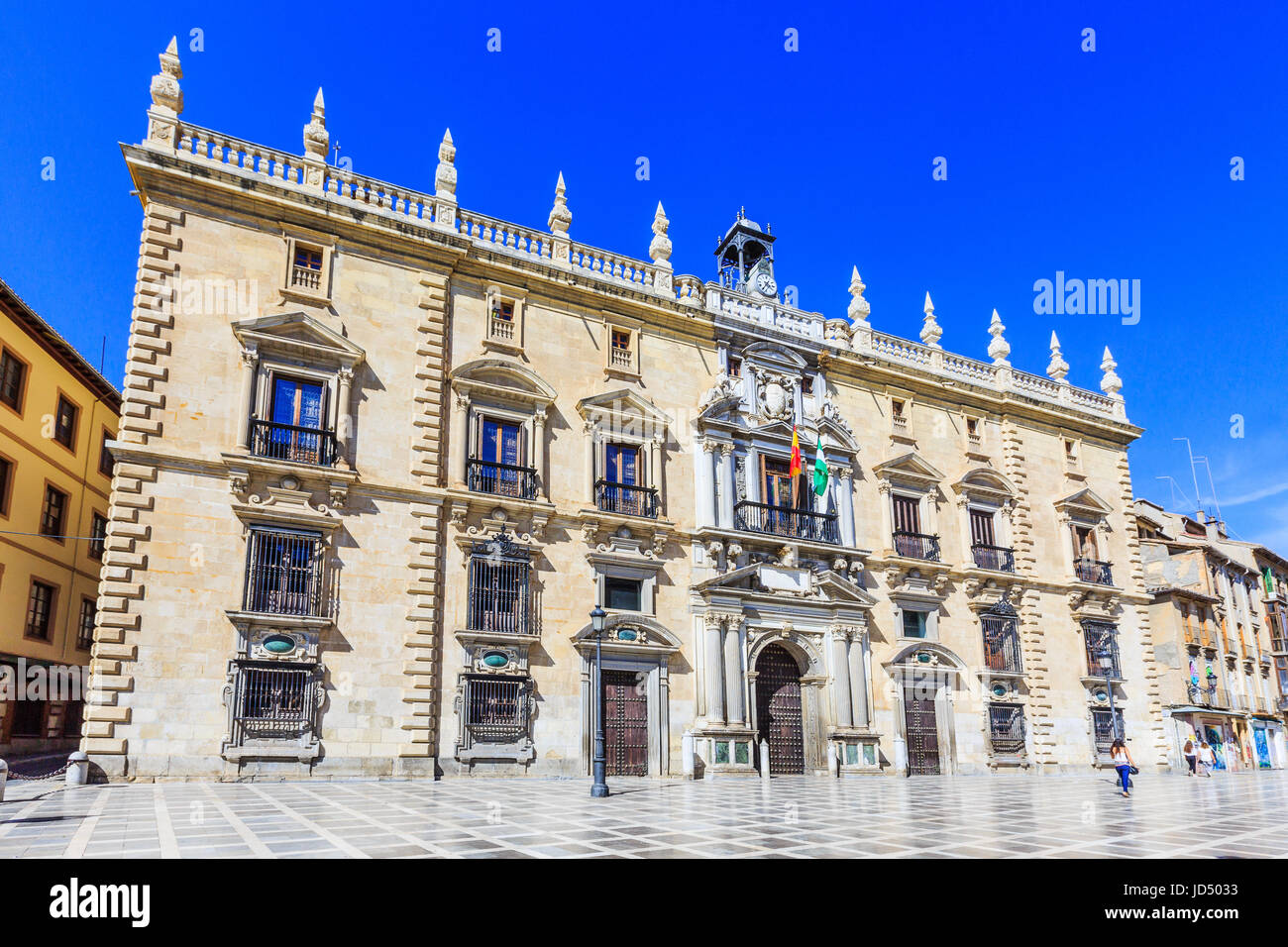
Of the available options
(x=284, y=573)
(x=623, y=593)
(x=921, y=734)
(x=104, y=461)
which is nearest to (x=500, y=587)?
(x=623, y=593)

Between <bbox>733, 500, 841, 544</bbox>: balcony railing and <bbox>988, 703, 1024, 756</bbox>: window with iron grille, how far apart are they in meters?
8.30

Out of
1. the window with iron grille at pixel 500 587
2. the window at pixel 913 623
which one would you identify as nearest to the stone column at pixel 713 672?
the window with iron grille at pixel 500 587

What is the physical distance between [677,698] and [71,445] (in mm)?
21387

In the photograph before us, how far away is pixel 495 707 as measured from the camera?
69.9 ft

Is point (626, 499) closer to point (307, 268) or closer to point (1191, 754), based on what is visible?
point (307, 268)

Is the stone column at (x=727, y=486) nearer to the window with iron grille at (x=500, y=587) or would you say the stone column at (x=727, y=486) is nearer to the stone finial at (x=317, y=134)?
the window with iron grille at (x=500, y=587)

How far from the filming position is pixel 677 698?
2395cm

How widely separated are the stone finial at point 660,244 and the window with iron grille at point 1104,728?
21764mm

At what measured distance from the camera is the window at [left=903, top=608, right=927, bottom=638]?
28.7 metres

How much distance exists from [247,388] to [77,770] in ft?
27.4

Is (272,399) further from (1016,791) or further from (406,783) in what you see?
(1016,791)

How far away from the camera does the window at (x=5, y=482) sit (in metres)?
25.2

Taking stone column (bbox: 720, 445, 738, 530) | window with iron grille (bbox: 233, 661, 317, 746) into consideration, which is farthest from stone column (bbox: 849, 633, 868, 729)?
window with iron grille (bbox: 233, 661, 317, 746)
